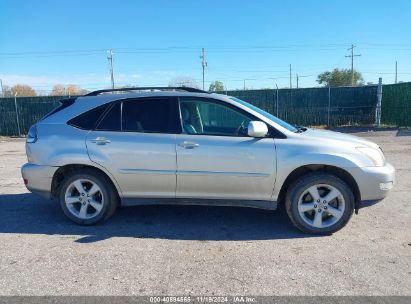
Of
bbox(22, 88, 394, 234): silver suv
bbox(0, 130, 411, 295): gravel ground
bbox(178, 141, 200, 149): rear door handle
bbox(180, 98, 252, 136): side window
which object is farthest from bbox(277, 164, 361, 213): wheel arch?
bbox(178, 141, 200, 149): rear door handle

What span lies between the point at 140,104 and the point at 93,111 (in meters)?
0.65

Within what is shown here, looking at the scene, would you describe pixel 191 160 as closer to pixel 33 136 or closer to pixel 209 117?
pixel 209 117

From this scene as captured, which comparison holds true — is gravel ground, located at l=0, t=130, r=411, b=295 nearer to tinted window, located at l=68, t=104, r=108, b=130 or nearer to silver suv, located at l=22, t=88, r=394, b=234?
silver suv, located at l=22, t=88, r=394, b=234

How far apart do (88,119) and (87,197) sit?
1050 millimetres

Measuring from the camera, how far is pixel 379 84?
16.2 m

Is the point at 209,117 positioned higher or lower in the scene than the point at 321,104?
lower

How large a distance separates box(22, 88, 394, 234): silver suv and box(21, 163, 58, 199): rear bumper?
0.01 meters

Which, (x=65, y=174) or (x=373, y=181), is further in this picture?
(x=65, y=174)

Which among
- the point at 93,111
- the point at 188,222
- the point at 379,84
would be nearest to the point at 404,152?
the point at 379,84

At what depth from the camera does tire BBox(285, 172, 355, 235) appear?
169 inches

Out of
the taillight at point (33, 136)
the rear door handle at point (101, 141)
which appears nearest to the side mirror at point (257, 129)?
the rear door handle at point (101, 141)

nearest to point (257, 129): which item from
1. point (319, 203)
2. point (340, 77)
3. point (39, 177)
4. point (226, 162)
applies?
point (226, 162)

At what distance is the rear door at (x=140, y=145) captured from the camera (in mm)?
4500

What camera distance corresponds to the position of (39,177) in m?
4.79
